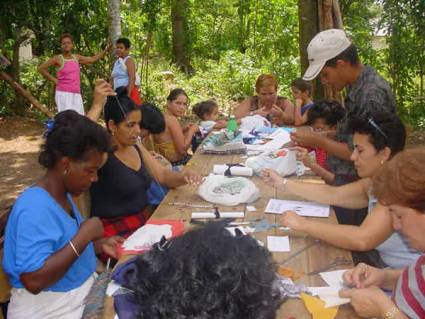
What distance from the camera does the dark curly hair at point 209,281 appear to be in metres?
1.04

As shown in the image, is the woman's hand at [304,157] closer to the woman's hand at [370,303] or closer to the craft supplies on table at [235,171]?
the craft supplies on table at [235,171]

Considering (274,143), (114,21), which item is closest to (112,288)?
(274,143)

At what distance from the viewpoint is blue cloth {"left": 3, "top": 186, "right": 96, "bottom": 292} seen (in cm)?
180

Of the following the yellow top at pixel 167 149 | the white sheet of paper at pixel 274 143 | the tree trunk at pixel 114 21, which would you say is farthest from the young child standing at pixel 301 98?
the tree trunk at pixel 114 21

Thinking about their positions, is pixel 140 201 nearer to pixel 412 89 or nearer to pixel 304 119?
pixel 304 119

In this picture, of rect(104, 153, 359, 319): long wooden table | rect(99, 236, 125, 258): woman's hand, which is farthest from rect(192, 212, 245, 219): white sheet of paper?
rect(99, 236, 125, 258): woman's hand

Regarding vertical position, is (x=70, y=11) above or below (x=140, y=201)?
above

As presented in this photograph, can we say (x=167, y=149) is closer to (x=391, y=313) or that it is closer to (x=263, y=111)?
(x=263, y=111)

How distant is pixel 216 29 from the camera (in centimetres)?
1559

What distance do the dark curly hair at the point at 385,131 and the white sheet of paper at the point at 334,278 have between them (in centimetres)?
81

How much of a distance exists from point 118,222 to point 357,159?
1402 mm

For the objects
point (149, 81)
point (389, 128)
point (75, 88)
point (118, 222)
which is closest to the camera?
point (389, 128)

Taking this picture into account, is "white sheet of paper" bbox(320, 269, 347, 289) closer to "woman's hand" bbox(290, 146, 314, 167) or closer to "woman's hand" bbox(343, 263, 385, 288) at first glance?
"woman's hand" bbox(343, 263, 385, 288)

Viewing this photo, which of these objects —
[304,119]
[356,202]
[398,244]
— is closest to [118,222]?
[356,202]
